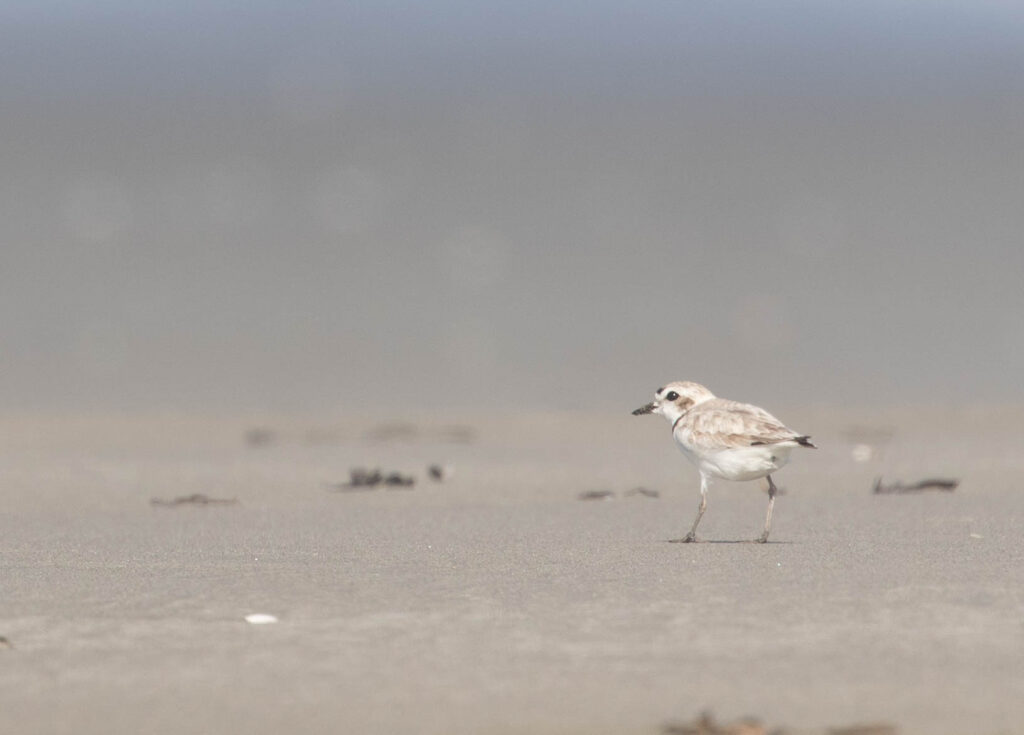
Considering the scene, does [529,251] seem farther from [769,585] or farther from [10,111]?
[769,585]

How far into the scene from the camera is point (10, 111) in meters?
31.2

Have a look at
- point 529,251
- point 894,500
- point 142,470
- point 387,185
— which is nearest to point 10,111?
point 387,185

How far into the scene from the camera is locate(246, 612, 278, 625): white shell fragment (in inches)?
216

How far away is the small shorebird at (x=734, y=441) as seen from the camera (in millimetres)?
7559

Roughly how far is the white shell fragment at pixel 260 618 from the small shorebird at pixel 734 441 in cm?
256

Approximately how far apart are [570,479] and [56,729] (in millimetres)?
7605

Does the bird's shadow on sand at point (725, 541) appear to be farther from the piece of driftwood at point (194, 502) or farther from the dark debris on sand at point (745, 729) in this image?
the dark debris on sand at point (745, 729)

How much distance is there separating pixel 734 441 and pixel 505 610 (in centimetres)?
216

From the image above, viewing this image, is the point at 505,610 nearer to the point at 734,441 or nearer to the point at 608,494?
the point at 734,441

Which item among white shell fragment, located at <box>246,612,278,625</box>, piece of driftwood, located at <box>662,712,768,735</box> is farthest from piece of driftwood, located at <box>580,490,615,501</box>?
piece of driftwood, located at <box>662,712,768,735</box>

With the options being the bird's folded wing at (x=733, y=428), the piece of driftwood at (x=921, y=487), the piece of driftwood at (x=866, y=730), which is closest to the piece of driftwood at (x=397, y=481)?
the piece of driftwood at (x=921, y=487)

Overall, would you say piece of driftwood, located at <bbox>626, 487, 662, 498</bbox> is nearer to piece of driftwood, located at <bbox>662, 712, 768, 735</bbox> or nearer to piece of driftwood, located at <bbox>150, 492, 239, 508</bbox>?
piece of driftwood, located at <bbox>150, 492, 239, 508</bbox>

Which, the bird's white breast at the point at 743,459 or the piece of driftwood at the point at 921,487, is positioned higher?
the piece of driftwood at the point at 921,487

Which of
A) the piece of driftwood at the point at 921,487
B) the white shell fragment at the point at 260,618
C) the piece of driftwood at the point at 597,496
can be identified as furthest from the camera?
the piece of driftwood at the point at 921,487
